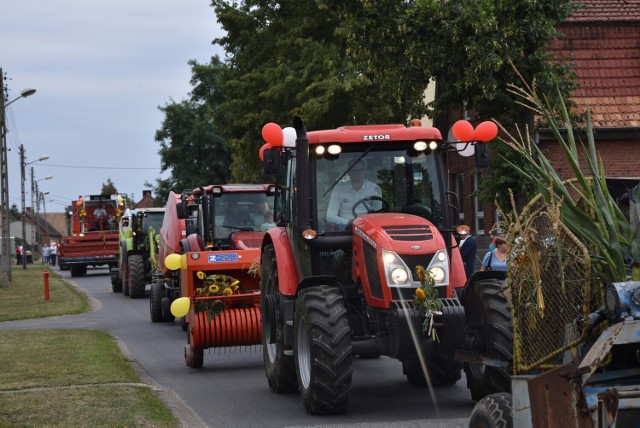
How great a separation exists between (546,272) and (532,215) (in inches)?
14.2

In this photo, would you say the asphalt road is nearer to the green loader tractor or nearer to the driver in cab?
the driver in cab

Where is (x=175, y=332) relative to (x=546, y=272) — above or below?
below

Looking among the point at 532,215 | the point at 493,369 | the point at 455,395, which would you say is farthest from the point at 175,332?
the point at 532,215

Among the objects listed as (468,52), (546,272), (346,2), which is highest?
(346,2)

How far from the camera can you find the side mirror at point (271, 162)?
11.0 meters

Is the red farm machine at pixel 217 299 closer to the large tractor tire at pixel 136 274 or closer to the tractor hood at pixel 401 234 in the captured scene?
the tractor hood at pixel 401 234

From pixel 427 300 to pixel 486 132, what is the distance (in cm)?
174

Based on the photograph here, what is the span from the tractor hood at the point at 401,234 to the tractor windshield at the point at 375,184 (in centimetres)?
39

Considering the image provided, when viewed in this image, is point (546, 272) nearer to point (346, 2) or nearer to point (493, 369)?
point (493, 369)

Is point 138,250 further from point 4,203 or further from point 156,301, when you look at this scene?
point 4,203

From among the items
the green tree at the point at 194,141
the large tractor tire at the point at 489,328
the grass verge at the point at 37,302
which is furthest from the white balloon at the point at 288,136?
the green tree at the point at 194,141

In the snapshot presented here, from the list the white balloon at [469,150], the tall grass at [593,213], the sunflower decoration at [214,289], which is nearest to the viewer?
the tall grass at [593,213]

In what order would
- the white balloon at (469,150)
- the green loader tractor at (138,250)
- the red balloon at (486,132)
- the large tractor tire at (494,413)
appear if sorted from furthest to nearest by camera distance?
the green loader tractor at (138,250), the white balloon at (469,150), the red balloon at (486,132), the large tractor tire at (494,413)

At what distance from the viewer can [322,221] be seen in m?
11.2
